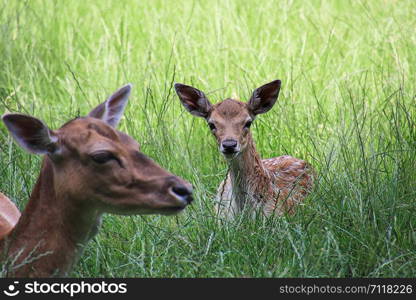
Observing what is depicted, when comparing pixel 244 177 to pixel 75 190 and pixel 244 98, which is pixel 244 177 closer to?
pixel 244 98

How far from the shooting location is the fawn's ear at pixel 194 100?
246 inches

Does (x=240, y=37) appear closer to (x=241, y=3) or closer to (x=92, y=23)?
(x=241, y=3)

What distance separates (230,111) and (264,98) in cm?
32

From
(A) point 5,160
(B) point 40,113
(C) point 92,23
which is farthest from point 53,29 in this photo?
(A) point 5,160

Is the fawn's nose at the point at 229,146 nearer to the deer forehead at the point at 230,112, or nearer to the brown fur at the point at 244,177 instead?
the brown fur at the point at 244,177

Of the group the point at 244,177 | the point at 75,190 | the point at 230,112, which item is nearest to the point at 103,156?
the point at 75,190

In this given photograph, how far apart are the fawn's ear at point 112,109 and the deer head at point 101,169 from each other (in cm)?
38

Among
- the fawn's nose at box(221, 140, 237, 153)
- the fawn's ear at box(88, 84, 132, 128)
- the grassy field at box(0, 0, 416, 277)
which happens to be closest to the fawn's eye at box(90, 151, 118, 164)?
the fawn's ear at box(88, 84, 132, 128)

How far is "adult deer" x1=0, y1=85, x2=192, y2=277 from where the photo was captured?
4105 millimetres

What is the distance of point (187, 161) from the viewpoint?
19.5ft

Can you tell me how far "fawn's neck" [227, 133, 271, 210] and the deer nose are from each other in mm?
2120

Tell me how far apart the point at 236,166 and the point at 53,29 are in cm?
320

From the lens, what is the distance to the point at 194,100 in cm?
635

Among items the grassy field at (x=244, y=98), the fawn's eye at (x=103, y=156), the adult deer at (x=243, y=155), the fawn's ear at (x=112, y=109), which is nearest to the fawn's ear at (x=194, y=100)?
the adult deer at (x=243, y=155)
